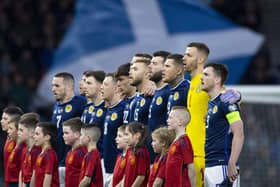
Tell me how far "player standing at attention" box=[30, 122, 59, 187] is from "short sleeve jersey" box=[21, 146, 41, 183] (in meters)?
0.21

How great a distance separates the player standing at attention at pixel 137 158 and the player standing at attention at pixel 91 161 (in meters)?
0.55

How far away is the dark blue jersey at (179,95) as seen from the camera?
12875mm

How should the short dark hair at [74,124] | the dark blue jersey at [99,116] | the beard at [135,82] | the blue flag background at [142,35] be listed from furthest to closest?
the blue flag background at [142,35] < the dark blue jersey at [99,116] < the short dark hair at [74,124] < the beard at [135,82]

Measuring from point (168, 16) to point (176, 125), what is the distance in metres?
7.91

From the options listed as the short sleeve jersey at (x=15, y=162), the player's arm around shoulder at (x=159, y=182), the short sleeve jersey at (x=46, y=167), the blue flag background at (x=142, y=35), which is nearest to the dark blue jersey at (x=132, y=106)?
the short sleeve jersey at (x=46, y=167)

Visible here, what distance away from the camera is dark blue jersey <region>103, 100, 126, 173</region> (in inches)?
543

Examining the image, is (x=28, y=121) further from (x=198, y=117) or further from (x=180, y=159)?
(x=180, y=159)

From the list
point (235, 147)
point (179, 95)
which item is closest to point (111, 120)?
point (179, 95)

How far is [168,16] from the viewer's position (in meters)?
20.1

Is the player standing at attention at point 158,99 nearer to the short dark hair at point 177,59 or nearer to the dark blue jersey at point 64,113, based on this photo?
the short dark hair at point 177,59

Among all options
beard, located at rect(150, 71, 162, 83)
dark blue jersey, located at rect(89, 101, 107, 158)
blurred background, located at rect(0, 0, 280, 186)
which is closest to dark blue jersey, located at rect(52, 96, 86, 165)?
dark blue jersey, located at rect(89, 101, 107, 158)

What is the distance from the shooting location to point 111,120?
13.8 meters

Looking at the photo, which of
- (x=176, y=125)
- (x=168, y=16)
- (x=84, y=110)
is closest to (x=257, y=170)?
(x=168, y=16)

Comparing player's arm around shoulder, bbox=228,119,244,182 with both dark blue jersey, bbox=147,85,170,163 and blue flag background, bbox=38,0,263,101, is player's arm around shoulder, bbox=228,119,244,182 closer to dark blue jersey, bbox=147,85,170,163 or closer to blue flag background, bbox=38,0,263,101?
dark blue jersey, bbox=147,85,170,163
